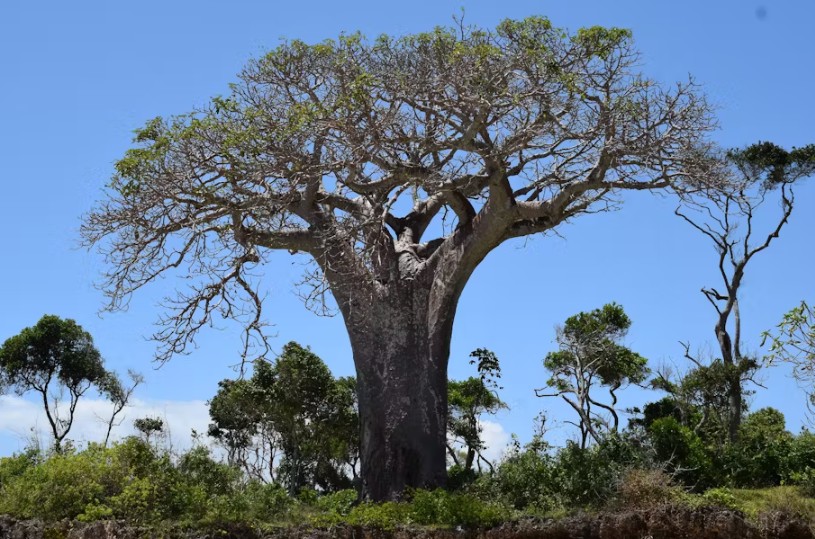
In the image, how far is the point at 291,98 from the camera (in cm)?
1477

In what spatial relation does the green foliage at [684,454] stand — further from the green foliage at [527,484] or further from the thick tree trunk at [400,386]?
the thick tree trunk at [400,386]

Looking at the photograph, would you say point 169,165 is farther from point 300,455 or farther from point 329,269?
point 300,455

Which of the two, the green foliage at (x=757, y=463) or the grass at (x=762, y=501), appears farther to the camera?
the green foliage at (x=757, y=463)

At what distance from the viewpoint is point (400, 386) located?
1359 centimetres

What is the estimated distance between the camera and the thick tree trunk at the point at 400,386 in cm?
1339

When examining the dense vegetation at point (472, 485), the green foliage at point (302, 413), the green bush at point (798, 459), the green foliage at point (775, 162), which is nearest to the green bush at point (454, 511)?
the dense vegetation at point (472, 485)

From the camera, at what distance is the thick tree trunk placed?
43.9 ft

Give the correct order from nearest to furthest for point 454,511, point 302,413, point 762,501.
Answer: point 454,511 → point 762,501 → point 302,413

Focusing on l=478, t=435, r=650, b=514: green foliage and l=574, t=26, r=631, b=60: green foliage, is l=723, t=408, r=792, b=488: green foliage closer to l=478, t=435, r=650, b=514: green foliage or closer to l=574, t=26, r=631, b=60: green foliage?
l=478, t=435, r=650, b=514: green foliage

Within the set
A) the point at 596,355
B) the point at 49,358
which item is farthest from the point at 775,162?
the point at 49,358

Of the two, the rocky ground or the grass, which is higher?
the grass

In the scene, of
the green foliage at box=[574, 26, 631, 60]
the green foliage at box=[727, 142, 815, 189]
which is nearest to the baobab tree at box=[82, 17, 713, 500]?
the green foliage at box=[574, 26, 631, 60]

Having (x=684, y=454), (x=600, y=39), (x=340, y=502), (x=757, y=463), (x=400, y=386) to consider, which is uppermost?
(x=600, y=39)

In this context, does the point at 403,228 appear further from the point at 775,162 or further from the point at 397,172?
the point at 775,162
